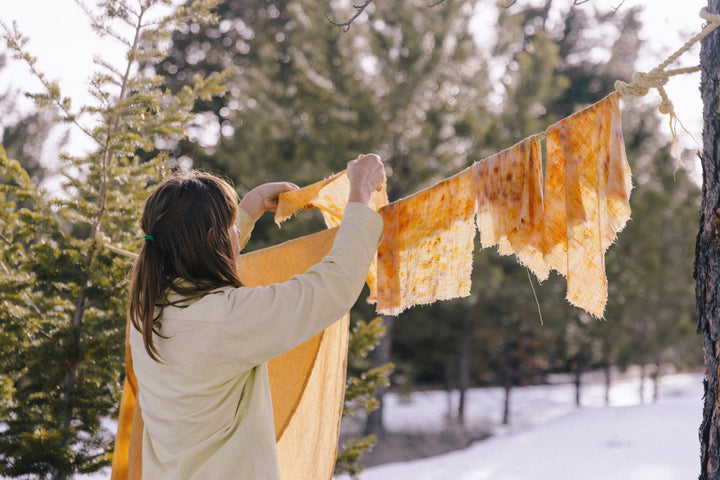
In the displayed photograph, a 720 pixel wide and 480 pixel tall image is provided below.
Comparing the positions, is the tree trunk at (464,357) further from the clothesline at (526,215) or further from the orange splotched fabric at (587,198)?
the orange splotched fabric at (587,198)

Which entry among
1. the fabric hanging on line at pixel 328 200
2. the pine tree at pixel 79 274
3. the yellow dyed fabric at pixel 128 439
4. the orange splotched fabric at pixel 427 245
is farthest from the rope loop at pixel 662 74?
the pine tree at pixel 79 274

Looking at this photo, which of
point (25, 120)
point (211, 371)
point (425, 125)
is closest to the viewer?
point (211, 371)

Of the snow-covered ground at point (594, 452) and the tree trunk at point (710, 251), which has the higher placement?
the tree trunk at point (710, 251)

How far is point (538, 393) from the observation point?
15867 millimetres

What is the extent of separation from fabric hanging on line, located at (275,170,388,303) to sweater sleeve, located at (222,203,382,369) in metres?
0.70

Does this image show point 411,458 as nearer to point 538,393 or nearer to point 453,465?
point 453,465

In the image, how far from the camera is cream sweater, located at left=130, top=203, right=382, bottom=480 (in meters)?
1.45

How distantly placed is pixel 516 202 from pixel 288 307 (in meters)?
0.88

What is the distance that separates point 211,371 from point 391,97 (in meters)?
8.78

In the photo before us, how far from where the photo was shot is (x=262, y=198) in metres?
2.26

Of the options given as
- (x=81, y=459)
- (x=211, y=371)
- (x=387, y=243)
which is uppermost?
(x=387, y=243)

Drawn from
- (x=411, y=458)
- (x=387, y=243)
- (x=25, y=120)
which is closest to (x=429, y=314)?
(x=411, y=458)

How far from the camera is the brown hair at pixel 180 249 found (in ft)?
4.91

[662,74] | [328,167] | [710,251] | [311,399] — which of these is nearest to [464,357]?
[328,167]
